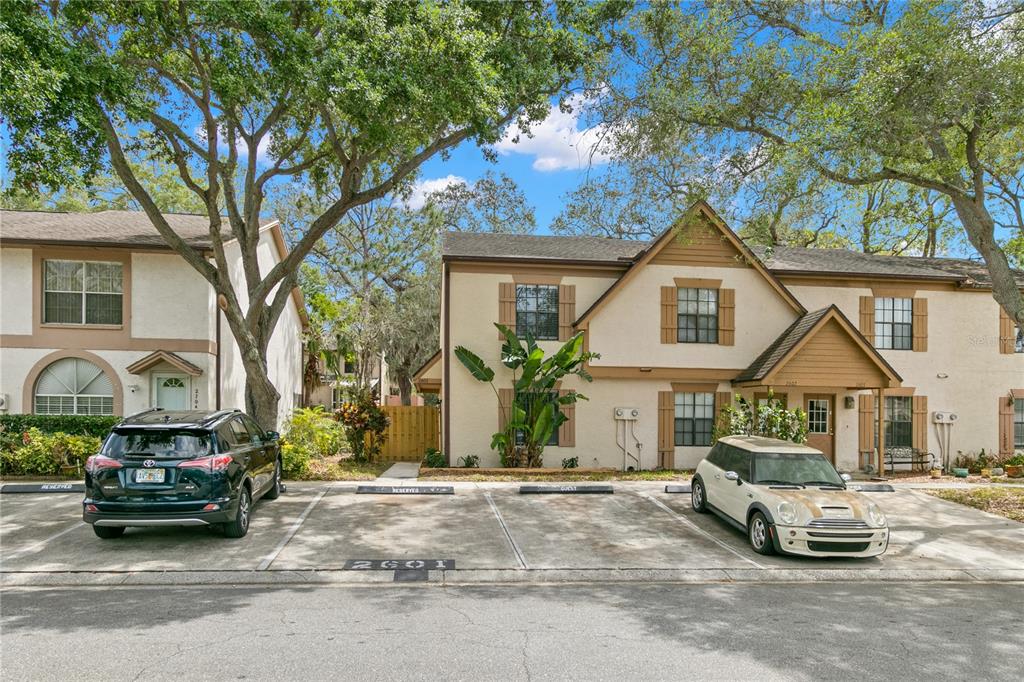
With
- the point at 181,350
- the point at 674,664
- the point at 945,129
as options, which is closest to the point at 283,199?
the point at 181,350

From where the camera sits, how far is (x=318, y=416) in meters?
18.8

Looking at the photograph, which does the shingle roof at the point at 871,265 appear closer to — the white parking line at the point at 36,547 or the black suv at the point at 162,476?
the black suv at the point at 162,476

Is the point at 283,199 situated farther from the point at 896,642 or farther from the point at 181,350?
the point at 896,642

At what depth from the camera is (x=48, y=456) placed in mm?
14172

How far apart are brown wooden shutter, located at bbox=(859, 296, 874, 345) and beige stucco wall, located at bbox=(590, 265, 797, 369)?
229cm

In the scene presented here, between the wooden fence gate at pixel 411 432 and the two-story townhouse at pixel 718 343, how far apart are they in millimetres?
3155

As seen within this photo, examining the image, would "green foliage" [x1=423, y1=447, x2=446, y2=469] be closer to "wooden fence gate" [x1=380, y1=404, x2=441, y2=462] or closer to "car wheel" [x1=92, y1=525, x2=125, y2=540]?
"wooden fence gate" [x1=380, y1=404, x2=441, y2=462]

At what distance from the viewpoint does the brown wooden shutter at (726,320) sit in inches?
706

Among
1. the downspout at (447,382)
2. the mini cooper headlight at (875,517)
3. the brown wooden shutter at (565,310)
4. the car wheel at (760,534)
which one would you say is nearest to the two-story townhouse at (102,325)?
the downspout at (447,382)

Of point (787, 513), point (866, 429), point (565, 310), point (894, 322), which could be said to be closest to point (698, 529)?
point (787, 513)

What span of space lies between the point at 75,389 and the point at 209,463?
11.2 metres

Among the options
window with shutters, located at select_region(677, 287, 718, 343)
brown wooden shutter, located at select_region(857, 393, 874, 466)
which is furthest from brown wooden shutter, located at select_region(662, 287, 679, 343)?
brown wooden shutter, located at select_region(857, 393, 874, 466)

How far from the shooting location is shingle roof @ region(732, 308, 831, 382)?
16.5 meters

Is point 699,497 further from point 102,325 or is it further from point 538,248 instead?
point 102,325
